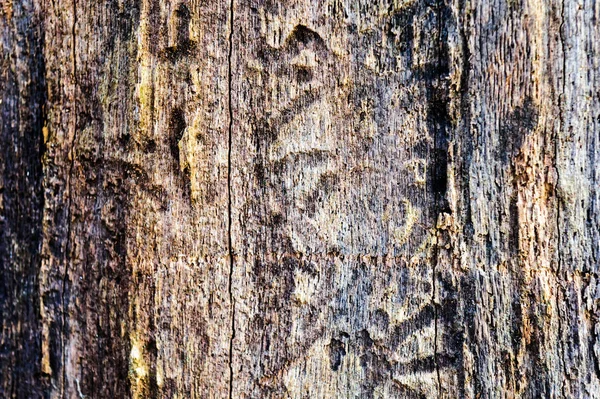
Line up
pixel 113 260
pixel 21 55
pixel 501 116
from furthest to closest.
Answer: pixel 21 55 → pixel 113 260 → pixel 501 116

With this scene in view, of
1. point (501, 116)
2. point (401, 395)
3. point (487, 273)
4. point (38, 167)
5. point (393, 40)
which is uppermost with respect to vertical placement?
point (393, 40)

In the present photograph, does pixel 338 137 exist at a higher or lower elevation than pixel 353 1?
lower

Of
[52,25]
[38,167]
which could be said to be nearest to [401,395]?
[38,167]

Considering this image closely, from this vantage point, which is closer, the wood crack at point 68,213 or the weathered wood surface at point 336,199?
the weathered wood surface at point 336,199

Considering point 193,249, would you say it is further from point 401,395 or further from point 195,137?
point 401,395

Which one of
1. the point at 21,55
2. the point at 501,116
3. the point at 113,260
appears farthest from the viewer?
the point at 21,55

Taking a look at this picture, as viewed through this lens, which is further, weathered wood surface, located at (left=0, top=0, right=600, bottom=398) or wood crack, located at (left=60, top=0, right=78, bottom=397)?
wood crack, located at (left=60, top=0, right=78, bottom=397)

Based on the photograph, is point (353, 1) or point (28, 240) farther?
point (28, 240)
